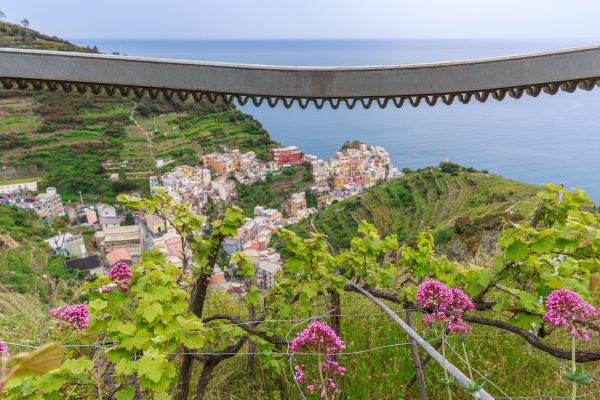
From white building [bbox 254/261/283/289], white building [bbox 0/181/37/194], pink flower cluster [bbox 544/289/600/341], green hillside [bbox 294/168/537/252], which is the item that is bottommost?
green hillside [bbox 294/168/537/252]

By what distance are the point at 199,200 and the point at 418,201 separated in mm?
15499

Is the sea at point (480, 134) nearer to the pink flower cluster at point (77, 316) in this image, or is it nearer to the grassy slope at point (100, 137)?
the grassy slope at point (100, 137)

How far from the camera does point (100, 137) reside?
27094 millimetres

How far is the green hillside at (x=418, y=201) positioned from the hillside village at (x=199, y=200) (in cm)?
233

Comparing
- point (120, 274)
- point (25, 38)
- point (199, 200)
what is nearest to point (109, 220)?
point (199, 200)

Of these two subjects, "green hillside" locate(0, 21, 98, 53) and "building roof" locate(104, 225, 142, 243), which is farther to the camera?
"green hillside" locate(0, 21, 98, 53)

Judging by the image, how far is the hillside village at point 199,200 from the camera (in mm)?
12743

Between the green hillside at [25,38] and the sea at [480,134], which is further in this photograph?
the green hillside at [25,38]

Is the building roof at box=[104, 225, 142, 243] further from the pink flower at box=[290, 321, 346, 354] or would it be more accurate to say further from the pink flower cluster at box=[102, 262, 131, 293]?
the pink flower at box=[290, 321, 346, 354]

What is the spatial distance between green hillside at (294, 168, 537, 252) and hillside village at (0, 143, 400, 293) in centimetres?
233

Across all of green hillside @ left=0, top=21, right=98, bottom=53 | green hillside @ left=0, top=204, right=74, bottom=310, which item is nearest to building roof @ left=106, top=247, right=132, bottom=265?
green hillside @ left=0, top=204, right=74, bottom=310

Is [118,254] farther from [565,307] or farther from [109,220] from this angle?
[565,307]

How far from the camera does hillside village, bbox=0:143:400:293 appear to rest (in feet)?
41.8

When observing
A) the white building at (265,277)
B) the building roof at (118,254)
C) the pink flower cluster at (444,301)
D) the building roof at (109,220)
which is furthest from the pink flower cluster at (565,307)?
the building roof at (109,220)
